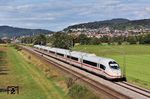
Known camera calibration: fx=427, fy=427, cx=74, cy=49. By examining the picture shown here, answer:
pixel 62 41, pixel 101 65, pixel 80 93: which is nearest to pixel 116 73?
pixel 101 65

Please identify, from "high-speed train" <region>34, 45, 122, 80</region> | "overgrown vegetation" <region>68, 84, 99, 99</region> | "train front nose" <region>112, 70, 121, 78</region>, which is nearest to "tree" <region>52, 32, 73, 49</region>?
"high-speed train" <region>34, 45, 122, 80</region>

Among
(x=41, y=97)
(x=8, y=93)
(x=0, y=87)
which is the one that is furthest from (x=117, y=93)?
(x=0, y=87)

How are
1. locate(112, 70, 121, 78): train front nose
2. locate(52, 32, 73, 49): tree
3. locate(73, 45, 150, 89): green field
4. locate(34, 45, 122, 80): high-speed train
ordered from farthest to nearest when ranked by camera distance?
locate(52, 32, 73, 49): tree → locate(73, 45, 150, 89): green field → locate(34, 45, 122, 80): high-speed train → locate(112, 70, 121, 78): train front nose

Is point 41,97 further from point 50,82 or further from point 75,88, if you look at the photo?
point 50,82

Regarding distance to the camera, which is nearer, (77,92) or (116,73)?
(77,92)

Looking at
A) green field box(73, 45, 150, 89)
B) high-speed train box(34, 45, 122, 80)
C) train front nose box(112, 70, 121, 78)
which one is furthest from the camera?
green field box(73, 45, 150, 89)

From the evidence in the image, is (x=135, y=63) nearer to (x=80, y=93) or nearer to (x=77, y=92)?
(x=77, y=92)

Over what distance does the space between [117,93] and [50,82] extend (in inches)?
808

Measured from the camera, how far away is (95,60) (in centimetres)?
6078

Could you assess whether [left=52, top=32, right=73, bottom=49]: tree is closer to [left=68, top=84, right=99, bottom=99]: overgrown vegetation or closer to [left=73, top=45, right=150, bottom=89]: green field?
[left=73, top=45, right=150, bottom=89]: green field

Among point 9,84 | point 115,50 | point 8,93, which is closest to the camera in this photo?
point 8,93

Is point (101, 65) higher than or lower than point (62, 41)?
higher

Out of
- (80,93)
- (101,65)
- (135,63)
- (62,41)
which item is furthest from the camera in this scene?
(62,41)

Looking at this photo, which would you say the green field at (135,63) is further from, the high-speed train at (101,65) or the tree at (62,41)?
the tree at (62,41)
